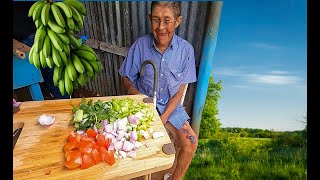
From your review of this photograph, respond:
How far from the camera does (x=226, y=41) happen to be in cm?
266

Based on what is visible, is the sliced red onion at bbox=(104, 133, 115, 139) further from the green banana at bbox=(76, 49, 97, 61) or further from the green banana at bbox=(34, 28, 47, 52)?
the green banana at bbox=(34, 28, 47, 52)

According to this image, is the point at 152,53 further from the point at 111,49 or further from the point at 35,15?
the point at 35,15

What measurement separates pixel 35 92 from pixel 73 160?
0.82 meters

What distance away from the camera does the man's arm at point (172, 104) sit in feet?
8.83

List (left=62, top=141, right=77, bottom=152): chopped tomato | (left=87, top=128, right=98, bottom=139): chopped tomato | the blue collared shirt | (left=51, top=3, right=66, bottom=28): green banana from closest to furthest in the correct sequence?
(left=62, top=141, right=77, bottom=152): chopped tomato < (left=87, top=128, right=98, bottom=139): chopped tomato < (left=51, top=3, right=66, bottom=28): green banana < the blue collared shirt

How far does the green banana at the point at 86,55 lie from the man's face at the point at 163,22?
0.42 m

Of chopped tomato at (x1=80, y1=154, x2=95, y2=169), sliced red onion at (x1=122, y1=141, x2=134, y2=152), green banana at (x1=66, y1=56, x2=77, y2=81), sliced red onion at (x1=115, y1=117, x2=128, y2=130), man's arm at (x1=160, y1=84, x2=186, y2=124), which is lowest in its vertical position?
chopped tomato at (x1=80, y1=154, x2=95, y2=169)

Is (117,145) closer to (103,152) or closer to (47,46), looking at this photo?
(103,152)

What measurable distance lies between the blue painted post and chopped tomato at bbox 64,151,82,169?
37.2 inches

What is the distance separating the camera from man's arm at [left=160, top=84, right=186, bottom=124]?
2.69m

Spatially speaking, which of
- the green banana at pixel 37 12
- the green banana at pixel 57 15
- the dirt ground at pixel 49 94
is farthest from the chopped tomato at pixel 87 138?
the green banana at pixel 37 12


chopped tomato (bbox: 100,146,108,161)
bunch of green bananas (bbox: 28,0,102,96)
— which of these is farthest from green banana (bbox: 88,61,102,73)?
chopped tomato (bbox: 100,146,108,161)

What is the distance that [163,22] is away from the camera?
8.52 feet

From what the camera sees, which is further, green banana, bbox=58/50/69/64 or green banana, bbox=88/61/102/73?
green banana, bbox=88/61/102/73
